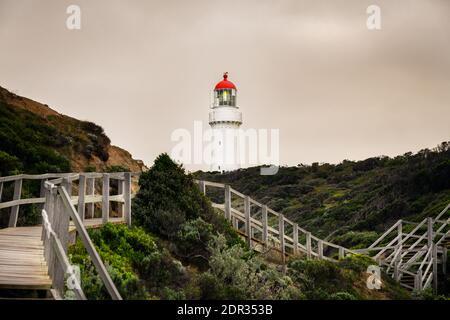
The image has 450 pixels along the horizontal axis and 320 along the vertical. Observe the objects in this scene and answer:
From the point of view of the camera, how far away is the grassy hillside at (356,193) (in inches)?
1308

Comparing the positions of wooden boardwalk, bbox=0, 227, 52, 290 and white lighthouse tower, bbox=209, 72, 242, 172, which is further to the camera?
white lighthouse tower, bbox=209, 72, 242, 172

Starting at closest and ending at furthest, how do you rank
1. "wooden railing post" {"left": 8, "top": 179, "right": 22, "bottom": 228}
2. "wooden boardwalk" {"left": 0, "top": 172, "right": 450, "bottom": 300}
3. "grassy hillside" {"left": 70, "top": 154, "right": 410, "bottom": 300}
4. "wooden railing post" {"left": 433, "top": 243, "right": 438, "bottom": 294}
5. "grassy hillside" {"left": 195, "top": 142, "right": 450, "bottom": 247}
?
"wooden boardwalk" {"left": 0, "top": 172, "right": 450, "bottom": 300}, "grassy hillside" {"left": 70, "top": 154, "right": 410, "bottom": 300}, "wooden railing post" {"left": 8, "top": 179, "right": 22, "bottom": 228}, "wooden railing post" {"left": 433, "top": 243, "right": 438, "bottom": 294}, "grassy hillside" {"left": 195, "top": 142, "right": 450, "bottom": 247}

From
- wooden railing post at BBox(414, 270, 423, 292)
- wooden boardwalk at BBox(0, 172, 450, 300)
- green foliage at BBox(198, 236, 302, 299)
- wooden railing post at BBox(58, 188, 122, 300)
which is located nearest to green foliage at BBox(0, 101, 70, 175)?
wooden boardwalk at BBox(0, 172, 450, 300)

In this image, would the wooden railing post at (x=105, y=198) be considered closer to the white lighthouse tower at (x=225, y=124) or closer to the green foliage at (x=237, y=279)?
the green foliage at (x=237, y=279)

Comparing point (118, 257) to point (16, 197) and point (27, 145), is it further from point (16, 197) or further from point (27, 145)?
point (27, 145)

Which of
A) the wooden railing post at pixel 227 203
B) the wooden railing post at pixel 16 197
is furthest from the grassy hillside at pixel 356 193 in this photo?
the wooden railing post at pixel 16 197

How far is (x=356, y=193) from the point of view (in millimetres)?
44156

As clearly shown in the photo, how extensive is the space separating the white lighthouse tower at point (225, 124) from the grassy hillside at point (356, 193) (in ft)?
8.77

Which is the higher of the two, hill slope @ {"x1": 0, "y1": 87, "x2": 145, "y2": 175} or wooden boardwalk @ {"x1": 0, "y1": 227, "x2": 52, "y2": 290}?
hill slope @ {"x1": 0, "y1": 87, "x2": 145, "y2": 175}

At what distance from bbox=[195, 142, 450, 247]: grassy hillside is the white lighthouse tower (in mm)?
2674

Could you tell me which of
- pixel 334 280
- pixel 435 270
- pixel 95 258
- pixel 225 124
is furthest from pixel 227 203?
pixel 225 124

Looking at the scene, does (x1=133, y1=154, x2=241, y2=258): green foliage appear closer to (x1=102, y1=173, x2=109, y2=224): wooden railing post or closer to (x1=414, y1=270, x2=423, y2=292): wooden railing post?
(x1=102, y1=173, x2=109, y2=224): wooden railing post

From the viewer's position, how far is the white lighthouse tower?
61.4 metres
